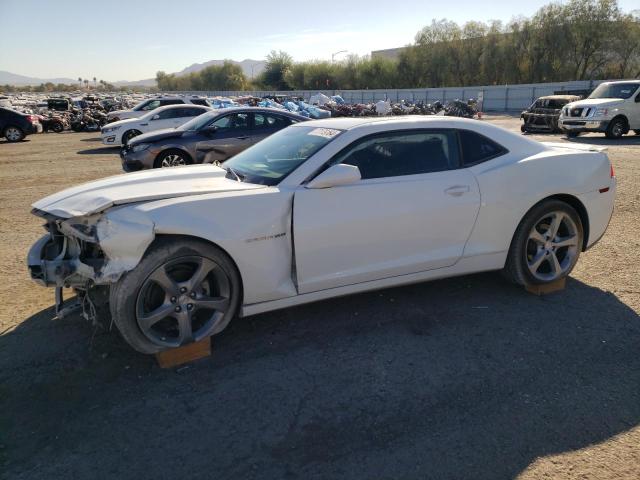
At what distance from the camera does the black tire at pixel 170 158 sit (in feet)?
31.4

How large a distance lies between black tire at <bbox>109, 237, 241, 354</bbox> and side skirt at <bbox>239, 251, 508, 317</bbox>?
0.39 metres

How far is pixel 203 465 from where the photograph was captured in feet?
7.70

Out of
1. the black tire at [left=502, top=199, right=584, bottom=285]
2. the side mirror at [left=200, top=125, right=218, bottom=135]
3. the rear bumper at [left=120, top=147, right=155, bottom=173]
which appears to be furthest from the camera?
the side mirror at [left=200, top=125, right=218, bottom=135]

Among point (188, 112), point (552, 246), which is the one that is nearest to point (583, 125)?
point (188, 112)

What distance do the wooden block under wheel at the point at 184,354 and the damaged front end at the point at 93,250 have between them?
62 centimetres

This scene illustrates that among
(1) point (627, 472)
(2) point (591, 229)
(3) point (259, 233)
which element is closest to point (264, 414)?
(3) point (259, 233)

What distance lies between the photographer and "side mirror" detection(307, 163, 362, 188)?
11.0 ft

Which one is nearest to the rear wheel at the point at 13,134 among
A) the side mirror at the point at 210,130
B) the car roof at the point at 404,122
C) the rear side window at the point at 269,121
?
the side mirror at the point at 210,130

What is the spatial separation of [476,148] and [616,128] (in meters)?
16.3

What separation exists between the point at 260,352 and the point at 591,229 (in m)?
3.22

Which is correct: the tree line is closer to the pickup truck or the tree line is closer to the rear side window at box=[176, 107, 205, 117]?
the pickup truck

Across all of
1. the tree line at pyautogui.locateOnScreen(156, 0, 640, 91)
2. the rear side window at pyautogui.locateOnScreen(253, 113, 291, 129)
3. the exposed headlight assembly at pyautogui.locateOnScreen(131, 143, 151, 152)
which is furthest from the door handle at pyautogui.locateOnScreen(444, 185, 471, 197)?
the tree line at pyautogui.locateOnScreen(156, 0, 640, 91)

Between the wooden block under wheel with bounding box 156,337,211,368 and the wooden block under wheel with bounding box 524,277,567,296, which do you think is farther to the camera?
the wooden block under wheel with bounding box 524,277,567,296

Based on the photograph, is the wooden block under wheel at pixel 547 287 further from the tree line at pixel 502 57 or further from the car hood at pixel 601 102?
the tree line at pixel 502 57
